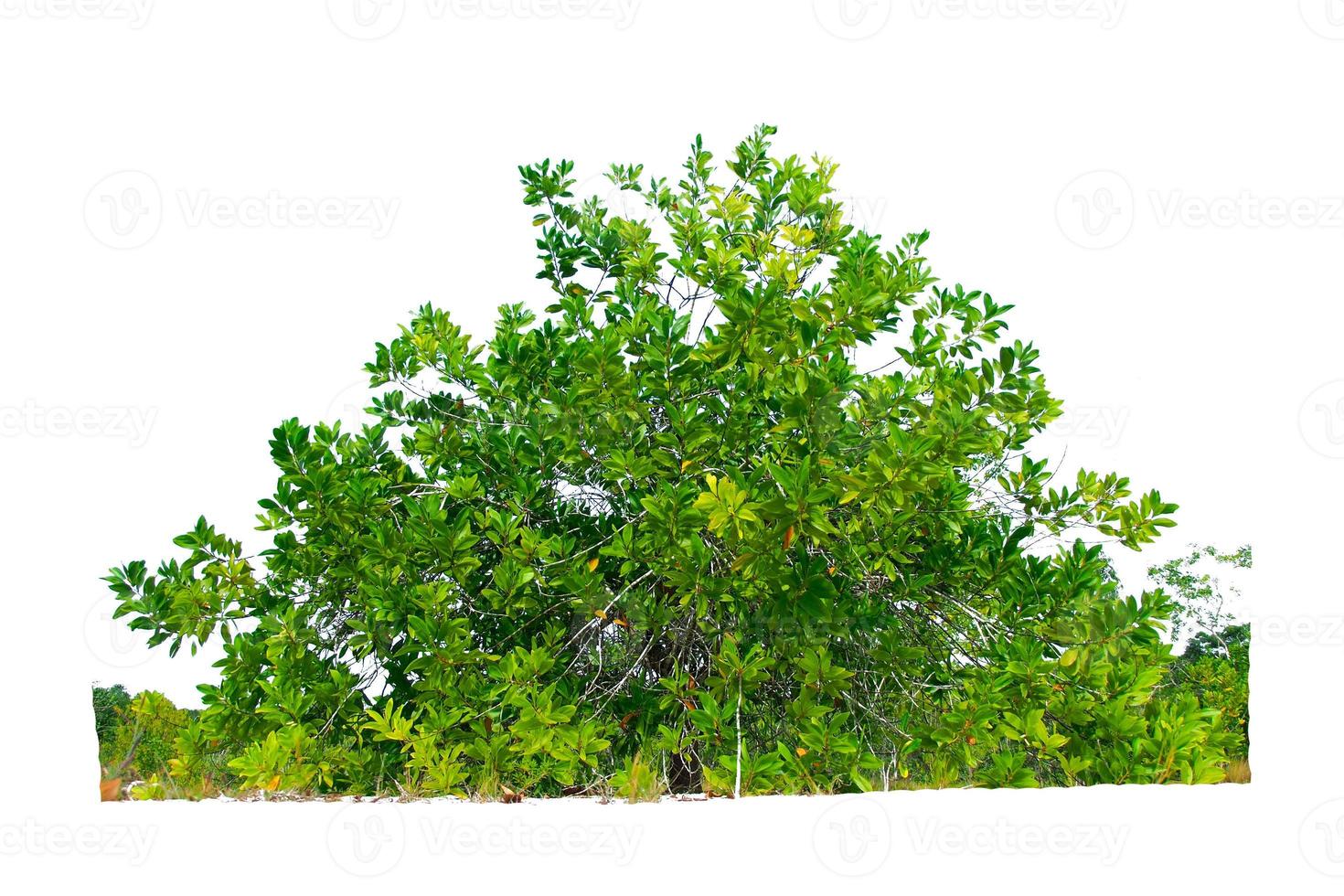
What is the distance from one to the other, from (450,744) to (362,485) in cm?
152

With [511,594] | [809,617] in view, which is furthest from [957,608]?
[511,594]

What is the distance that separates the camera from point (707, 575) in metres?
4.79

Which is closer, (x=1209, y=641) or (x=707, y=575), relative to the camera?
(x=707, y=575)

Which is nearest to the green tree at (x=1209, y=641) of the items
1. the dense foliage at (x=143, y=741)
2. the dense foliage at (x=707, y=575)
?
the dense foliage at (x=707, y=575)

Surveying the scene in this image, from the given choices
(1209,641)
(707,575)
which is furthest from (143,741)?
(1209,641)

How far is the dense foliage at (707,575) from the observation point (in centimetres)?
474

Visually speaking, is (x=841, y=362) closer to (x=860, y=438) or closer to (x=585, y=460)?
(x=860, y=438)

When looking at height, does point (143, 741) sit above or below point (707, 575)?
below

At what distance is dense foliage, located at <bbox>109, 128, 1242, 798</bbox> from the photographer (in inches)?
187

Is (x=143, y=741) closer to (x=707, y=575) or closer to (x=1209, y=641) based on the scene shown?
(x=707, y=575)

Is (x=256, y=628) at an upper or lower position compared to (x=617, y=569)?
lower

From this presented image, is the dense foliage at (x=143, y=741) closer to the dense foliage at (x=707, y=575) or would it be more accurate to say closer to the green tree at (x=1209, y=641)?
the dense foliage at (x=707, y=575)

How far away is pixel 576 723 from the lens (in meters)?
5.27

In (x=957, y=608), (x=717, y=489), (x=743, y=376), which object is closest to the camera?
(x=717, y=489)
